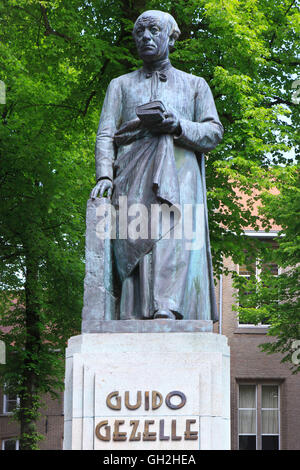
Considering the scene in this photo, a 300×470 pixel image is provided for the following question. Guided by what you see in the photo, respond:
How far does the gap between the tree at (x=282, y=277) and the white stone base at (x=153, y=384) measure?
10886 mm

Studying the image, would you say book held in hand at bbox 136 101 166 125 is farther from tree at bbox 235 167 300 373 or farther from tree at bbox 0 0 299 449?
→ tree at bbox 235 167 300 373

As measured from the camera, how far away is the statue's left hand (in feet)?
26.4

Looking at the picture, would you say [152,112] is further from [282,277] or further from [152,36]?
[282,277]

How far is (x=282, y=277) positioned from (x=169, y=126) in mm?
15687

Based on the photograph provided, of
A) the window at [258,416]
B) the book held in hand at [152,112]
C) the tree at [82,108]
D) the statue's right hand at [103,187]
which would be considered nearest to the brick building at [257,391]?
the window at [258,416]

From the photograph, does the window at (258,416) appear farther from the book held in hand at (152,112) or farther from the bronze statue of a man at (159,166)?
the book held in hand at (152,112)

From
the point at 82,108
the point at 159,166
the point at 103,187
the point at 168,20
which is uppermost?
the point at 82,108

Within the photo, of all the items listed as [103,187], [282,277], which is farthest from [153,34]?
[282,277]

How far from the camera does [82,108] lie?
2036 centimetres

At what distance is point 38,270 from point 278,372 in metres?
16.0

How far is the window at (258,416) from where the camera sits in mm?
35812

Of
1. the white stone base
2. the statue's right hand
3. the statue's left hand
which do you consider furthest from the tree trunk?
the white stone base

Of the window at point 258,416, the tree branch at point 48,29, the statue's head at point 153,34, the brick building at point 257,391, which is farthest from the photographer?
the window at point 258,416

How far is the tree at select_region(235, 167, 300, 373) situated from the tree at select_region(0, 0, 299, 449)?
57cm
